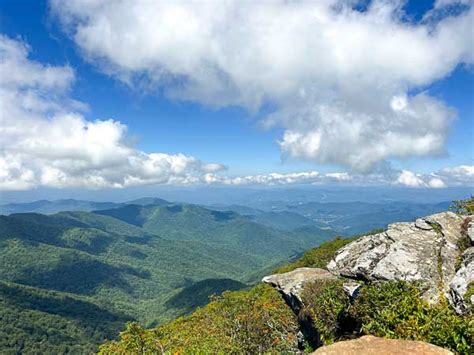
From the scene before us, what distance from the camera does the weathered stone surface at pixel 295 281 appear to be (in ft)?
84.4

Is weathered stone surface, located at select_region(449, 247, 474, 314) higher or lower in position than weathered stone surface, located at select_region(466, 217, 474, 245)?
lower

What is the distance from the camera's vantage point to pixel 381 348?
1151 centimetres

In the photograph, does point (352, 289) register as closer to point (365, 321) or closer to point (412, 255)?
point (365, 321)

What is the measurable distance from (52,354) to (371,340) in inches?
8722

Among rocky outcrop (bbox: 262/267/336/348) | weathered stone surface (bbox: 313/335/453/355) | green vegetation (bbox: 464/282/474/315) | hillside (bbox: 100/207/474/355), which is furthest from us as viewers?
rocky outcrop (bbox: 262/267/336/348)

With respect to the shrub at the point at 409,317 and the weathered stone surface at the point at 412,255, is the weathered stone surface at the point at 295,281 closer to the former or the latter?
the weathered stone surface at the point at 412,255

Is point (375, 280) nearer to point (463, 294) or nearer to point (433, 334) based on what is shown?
point (463, 294)

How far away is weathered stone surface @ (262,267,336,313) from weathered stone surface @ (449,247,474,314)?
8674mm

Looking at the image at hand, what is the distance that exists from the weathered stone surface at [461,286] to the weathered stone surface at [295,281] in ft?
28.5

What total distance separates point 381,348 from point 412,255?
31.2 feet

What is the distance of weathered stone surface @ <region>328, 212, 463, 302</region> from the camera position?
18.4 meters

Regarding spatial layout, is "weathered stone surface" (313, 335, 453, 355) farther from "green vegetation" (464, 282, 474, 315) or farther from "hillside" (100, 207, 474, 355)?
"green vegetation" (464, 282, 474, 315)

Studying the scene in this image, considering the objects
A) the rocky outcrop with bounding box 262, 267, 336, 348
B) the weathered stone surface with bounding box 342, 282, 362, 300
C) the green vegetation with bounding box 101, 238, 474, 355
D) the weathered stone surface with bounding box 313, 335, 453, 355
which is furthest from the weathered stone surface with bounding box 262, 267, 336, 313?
the weathered stone surface with bounding box 313, 335, 453, 355

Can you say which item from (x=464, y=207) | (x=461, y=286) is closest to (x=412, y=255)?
(x=461, y=286)
